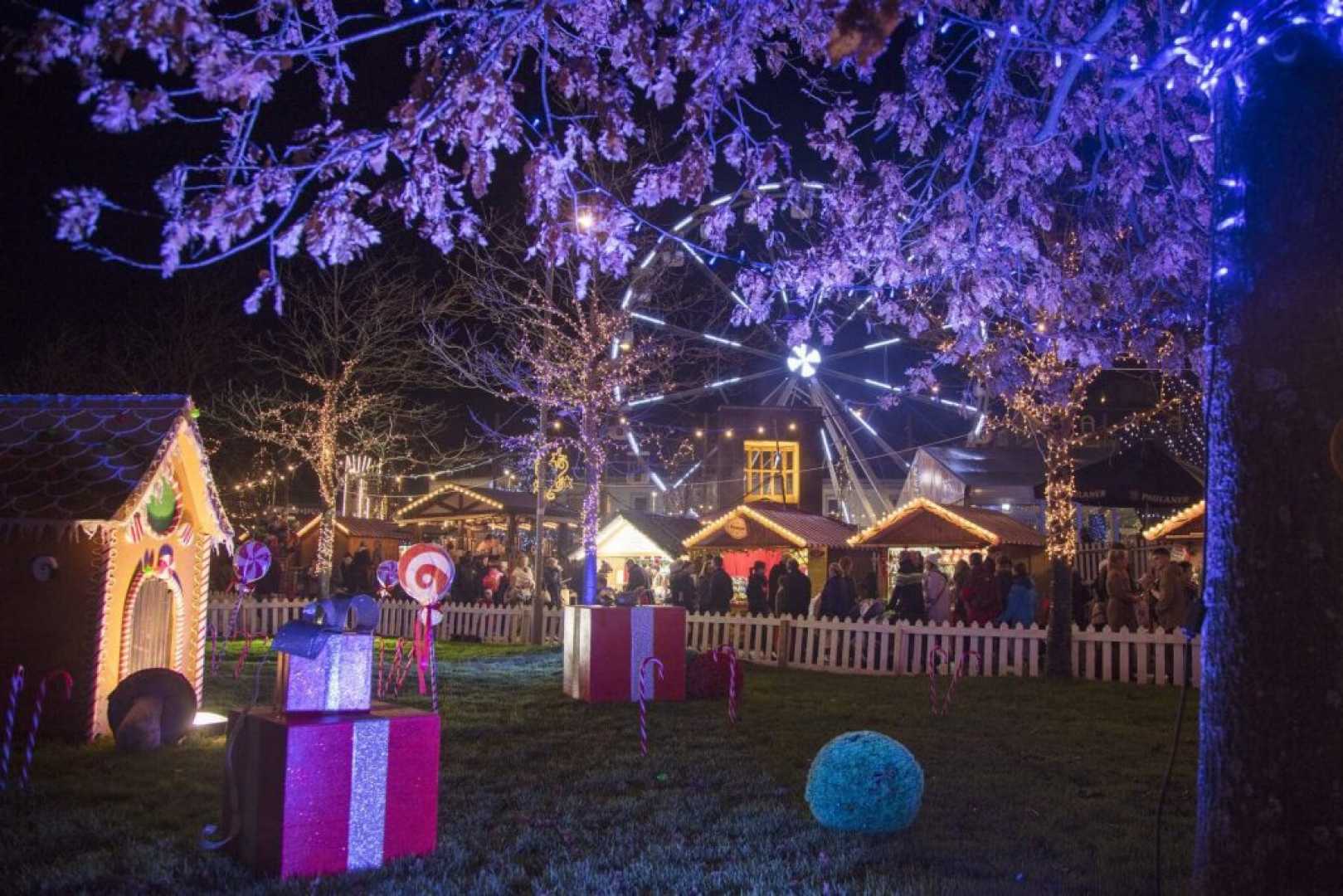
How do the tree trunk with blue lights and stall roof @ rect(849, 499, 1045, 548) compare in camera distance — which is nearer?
the tree trunk with blue lights

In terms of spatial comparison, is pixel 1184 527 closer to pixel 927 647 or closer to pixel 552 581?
pixel 927 647

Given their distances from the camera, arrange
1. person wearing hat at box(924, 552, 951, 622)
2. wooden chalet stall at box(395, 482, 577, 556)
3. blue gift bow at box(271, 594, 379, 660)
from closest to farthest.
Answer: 1. blue gift bow at box(271, 594, 379, 660)
2. person wearing hat at box(924, 552, 951, 622)
3. wooden chalet stall at box(395, 482, 577, 556)

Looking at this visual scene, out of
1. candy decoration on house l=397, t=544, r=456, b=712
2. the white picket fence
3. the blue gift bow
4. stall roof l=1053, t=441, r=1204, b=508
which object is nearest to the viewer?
the blue gift bow

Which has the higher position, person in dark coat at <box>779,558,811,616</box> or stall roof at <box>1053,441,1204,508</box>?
stall roof at <box>1053,441,1204,508</box>

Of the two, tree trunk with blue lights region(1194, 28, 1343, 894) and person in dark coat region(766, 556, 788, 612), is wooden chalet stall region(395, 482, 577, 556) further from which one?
tree trunk with blue lights region(1194, 28, 1343, 894)

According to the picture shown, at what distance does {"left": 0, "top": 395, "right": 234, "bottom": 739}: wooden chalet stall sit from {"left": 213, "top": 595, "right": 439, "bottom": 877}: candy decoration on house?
165 inches

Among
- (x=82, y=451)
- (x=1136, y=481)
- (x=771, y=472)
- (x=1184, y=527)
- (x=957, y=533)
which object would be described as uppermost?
(x=771, y=472)

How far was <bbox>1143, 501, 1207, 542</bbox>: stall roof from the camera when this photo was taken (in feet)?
56.4

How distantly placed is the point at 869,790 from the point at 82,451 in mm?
7487

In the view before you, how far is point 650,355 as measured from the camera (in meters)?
18.5

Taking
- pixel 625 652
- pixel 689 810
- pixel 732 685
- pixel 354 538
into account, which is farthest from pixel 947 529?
pixel 354 538

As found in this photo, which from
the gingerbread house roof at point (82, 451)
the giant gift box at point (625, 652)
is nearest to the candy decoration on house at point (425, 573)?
the giant gift box at point (625, 652)

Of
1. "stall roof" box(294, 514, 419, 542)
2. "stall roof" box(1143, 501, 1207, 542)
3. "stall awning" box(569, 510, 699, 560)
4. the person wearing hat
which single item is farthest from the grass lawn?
"stall roof" box(294, 514, 419, 542)

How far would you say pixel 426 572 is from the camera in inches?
495
